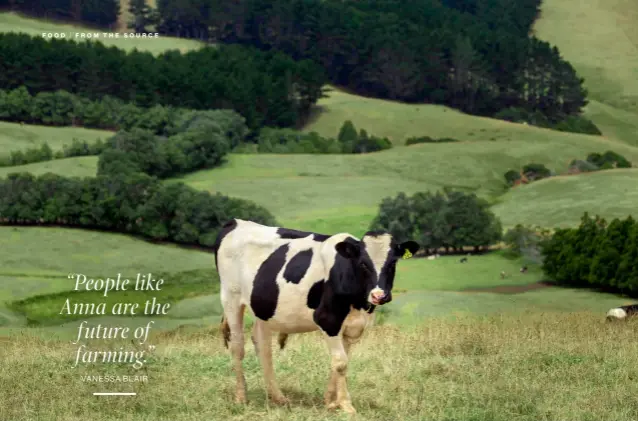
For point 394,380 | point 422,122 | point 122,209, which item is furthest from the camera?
point 422,122

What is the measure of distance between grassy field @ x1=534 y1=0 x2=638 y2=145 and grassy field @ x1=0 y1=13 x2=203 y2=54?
59.8 metres

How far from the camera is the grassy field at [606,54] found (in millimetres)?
166000

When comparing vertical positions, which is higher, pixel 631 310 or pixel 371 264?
pixel 371 264

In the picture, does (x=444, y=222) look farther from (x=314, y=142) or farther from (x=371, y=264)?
(x=314, y=142)

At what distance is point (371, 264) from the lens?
1531cm

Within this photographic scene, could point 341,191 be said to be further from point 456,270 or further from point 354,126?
point 354,126

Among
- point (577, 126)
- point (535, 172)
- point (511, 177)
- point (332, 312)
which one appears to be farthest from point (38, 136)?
point (332, 312)

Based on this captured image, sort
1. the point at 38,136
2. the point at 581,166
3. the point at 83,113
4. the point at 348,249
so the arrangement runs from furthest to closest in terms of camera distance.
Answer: the point at 83,113 → the point at 38,136 → the point at 581,166 → the point at 348,249

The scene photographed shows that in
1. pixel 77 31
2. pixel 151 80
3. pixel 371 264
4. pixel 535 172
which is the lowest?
pixel 535 172

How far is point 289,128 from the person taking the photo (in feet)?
488

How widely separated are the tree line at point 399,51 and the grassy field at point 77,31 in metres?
4.66

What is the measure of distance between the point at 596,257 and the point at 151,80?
104 metres

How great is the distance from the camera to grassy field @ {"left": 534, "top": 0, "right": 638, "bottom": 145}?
6535 inches

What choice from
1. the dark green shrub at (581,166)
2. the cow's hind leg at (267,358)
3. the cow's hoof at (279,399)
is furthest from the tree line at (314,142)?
the cow's hoof at (279,399)
